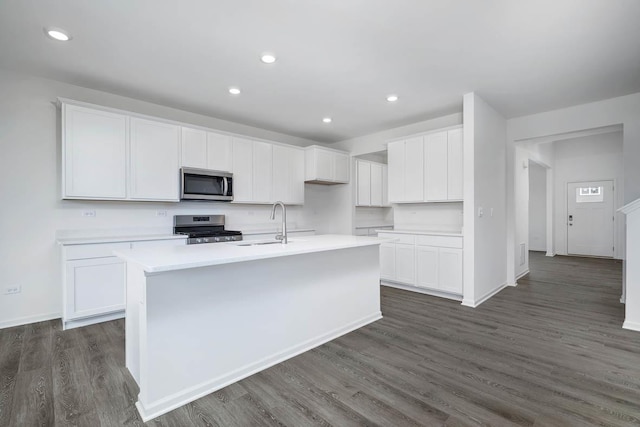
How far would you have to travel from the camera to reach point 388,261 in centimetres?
484

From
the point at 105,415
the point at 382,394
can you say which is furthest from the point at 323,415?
the point at 105,415

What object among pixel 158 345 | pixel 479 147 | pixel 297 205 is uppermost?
pixel 479 147

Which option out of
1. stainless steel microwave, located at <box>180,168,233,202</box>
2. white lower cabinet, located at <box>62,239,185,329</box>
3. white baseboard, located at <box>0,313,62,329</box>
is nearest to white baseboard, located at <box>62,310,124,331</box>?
white lower cabinet, located at <box>62,239,185,329</box>

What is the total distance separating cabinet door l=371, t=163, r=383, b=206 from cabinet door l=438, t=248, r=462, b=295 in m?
2.52

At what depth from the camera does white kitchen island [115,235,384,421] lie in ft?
6.00

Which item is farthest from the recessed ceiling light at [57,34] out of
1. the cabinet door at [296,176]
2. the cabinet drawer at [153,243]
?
the cabinet door at [296,176]

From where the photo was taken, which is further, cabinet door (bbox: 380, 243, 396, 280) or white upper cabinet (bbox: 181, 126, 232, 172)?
cabinet door (bbox: 380, 243, 396, 280)

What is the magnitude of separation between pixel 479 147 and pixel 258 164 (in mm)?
3199

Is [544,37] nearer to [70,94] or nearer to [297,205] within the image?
[297,205]

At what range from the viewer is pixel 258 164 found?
16.1 feet

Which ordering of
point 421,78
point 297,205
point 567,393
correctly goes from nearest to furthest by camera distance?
point 567,393 → point 421,78 → point 297,205

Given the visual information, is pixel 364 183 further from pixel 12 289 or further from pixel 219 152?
pixel 12 289

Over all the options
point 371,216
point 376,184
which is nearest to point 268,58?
point 376,184

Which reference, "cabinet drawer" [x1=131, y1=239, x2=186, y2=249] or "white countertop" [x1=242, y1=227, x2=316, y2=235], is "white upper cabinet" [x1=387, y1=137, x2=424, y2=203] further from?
"cabinet drawer" [x1=131, y1=239, x2=186, y2=249]
